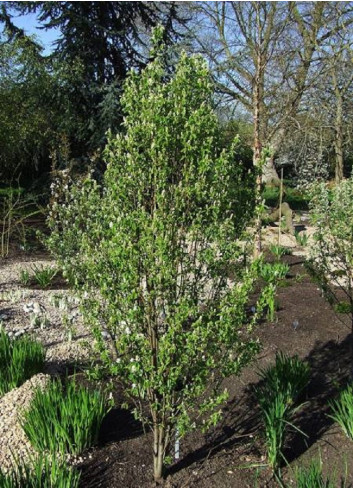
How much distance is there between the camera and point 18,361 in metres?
4.02

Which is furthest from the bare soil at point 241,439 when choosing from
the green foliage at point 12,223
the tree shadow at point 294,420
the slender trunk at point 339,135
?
the slender trunk at point 339,135

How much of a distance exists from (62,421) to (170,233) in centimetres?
131

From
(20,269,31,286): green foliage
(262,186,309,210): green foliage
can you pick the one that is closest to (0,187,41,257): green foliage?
A: (20,269,31,286): green foliage

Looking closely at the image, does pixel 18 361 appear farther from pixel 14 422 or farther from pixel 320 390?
pixel 320 390

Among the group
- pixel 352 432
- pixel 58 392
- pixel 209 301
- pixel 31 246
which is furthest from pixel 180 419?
pixel 31 246

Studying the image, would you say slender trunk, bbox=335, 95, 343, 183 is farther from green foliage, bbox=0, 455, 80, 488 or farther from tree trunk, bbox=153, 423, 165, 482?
green foliage, bbox=0, 455, 80, 488

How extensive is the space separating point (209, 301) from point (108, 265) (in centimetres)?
61

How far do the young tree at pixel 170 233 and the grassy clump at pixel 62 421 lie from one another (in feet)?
1.30

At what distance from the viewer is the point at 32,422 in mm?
3133

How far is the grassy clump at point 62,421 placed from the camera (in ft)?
10.1

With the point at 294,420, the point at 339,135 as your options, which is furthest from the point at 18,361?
the point at 339,135

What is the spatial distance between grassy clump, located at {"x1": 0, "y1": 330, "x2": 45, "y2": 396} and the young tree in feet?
4.39

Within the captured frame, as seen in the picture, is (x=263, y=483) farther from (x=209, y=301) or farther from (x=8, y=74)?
(x=8, y=74)

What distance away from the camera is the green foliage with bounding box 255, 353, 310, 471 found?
315 cm
